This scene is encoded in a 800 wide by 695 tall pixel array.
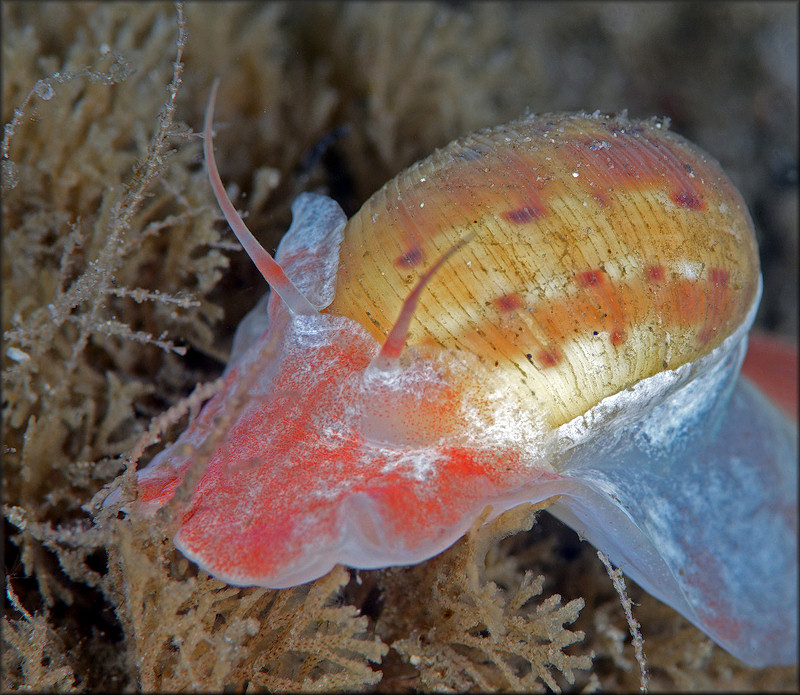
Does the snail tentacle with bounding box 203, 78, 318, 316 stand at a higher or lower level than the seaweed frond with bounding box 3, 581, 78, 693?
higher

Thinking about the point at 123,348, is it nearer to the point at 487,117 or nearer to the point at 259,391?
the point at 259,391

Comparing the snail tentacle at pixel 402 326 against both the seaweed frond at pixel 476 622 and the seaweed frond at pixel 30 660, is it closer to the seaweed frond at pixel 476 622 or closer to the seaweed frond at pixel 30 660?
the seaweed frond at pixel 476 622

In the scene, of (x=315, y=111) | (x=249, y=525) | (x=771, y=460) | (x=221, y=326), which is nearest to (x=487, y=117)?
(x=315, y=111)

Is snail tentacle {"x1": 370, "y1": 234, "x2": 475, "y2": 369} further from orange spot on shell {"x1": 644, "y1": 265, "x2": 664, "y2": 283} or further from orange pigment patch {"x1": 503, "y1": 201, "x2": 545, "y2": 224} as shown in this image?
orange spot on shell {"x1": 644, "y1": 265, "x2": 664, "y2": 283}

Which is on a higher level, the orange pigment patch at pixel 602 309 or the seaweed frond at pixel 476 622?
the orange pigment patch at pixel 602 309

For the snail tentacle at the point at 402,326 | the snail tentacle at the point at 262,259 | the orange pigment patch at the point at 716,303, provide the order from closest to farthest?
the snail tentacle at the point at 402,326 → the snail tentacle at the point at 262,259 → the orange pigment patch at the point at 716,303

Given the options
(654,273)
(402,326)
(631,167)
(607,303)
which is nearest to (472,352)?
(402,326)

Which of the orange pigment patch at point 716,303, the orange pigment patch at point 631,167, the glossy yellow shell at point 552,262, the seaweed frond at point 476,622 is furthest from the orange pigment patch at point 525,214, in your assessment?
the seaweed frond at point 476,622

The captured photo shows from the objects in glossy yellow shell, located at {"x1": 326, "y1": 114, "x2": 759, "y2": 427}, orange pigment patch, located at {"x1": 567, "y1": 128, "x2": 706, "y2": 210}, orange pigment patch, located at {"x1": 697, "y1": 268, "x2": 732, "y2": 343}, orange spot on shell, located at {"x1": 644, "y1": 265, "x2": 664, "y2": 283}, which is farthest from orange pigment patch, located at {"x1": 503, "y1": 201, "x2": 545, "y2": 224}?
orange pigment patch, located at {"x1": 697, "y1": 268, "x2": 732, "y2": 343}
